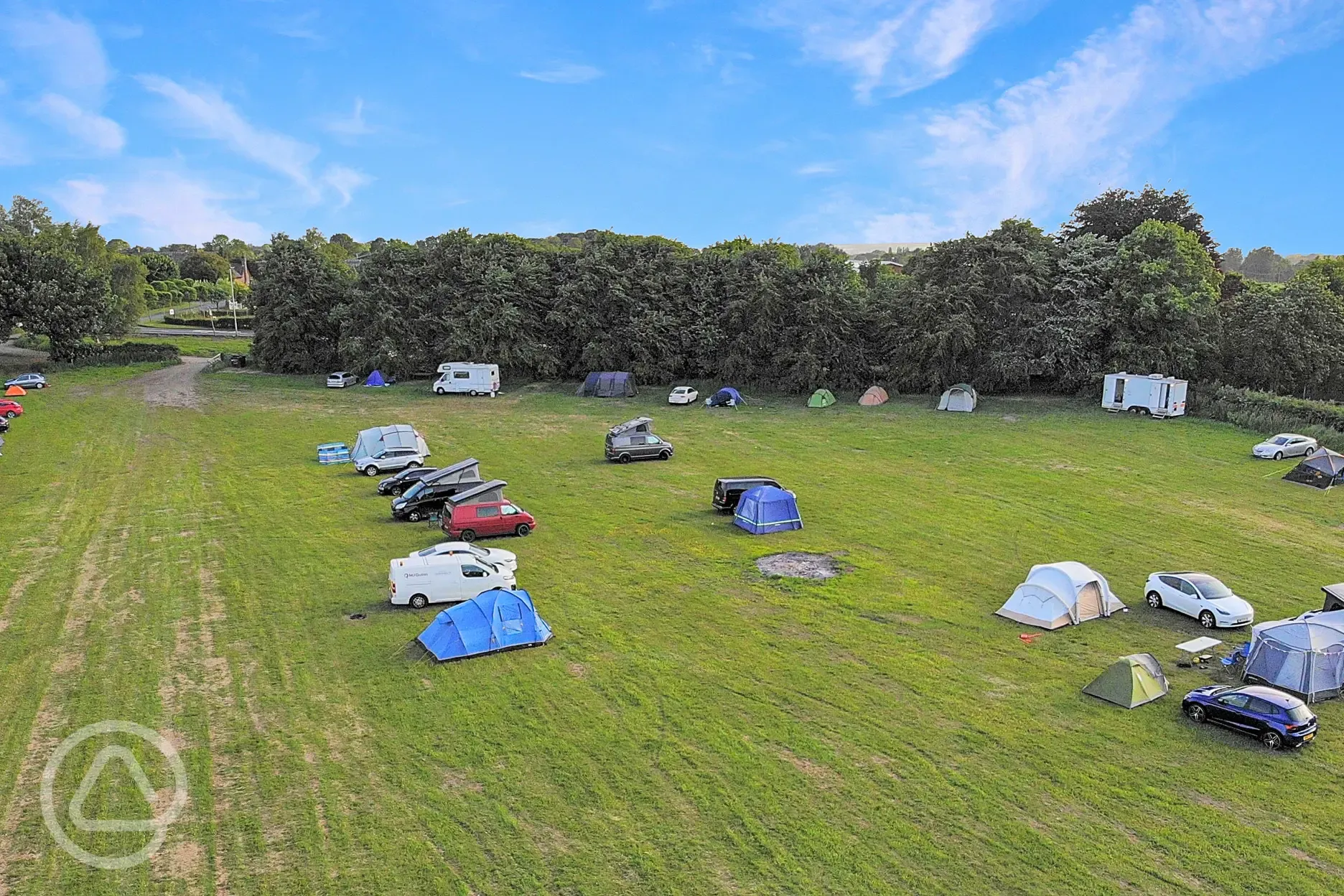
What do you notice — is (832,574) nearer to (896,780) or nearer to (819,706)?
(819,706)

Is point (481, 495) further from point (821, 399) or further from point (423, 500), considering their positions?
point (821, 399)

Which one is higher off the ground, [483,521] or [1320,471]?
[1320,471]

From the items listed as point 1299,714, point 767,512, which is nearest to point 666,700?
point 1299,714

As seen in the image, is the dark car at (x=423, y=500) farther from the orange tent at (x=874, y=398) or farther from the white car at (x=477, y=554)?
the orange tent at (x=874, y=398)

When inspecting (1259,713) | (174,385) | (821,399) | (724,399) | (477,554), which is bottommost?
(1259,713)

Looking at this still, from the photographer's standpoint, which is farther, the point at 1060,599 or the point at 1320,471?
the point at 1320,471

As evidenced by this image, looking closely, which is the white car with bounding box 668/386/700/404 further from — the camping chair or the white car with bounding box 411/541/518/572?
the camping chair
